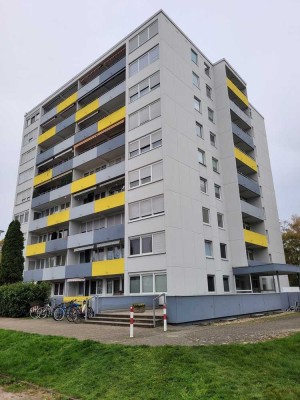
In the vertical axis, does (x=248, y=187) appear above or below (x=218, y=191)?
above

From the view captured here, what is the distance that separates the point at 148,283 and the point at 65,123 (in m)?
23.0

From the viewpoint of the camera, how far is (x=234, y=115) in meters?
36.0

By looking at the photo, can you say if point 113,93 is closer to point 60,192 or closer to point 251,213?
point 60,192

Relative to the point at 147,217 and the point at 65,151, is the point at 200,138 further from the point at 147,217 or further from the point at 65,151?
the point at 65,151

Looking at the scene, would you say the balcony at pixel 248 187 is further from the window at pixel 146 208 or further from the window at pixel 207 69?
the window at pixel 207 69

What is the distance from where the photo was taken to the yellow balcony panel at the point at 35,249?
3497 cm

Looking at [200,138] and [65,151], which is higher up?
[65,151]

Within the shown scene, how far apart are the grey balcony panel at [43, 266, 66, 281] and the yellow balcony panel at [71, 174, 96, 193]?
782 cm


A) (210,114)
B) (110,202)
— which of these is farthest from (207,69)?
(110,202)

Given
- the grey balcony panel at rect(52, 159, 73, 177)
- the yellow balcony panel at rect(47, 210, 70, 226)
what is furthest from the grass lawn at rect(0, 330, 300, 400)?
the grey balcony panel at rect(52, 159, 73, 177)

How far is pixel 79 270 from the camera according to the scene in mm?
29609

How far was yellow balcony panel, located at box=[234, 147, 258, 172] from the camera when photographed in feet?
107

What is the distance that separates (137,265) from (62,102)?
2492 cm

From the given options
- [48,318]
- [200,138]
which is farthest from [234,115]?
[48,318]
